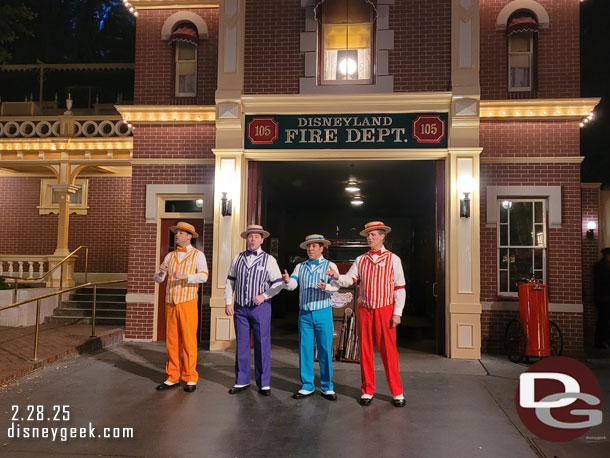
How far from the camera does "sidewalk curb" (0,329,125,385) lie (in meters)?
7.06

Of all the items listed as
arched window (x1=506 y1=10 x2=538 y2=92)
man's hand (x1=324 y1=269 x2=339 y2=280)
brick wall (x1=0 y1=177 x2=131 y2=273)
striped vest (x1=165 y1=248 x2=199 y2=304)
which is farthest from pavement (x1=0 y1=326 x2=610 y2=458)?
brick wall (x1=0 y1=177 x2=131 y2=273)

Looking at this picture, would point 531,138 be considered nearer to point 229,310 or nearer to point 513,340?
point 513,340

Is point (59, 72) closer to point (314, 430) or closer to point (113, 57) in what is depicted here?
point (113, 57)

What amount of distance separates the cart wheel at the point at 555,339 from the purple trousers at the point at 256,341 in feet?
16.9

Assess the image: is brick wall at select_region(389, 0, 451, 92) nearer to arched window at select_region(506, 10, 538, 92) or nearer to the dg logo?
arched window at select_region(506, 10, 538, 92)

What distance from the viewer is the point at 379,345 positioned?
6109 millimetres

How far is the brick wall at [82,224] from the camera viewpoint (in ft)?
52.9

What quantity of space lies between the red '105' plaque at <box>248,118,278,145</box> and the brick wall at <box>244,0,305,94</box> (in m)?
0.56

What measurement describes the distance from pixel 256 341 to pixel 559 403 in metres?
3.48

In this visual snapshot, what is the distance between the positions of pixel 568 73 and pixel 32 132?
13.2m

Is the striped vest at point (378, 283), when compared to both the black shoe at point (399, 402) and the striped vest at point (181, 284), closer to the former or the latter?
the black shoe at point (399, 402)

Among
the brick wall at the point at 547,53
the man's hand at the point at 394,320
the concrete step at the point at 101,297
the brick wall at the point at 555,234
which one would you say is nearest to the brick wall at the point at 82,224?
the concrete step at the point at 101,297

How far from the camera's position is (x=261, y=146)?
9.52 metres

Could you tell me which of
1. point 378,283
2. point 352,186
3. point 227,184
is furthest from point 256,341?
point 352,186
